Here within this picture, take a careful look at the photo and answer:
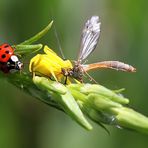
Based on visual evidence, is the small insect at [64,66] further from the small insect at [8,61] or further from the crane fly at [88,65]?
the small insect at [8,61]

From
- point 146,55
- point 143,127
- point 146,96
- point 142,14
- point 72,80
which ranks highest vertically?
point 142,14

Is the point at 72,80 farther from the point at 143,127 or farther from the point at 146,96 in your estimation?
the point at 146,96

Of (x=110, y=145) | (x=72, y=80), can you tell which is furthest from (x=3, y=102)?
(x=72, y=80)

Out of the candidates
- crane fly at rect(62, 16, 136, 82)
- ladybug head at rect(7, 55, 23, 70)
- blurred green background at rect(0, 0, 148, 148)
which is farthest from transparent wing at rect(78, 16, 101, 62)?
blurred green background at rect(0, 0, 148, 148)

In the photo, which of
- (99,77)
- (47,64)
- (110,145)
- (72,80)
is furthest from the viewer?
(99,77)

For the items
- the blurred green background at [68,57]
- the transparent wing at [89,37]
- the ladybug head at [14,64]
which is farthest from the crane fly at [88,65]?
the blurred green background at [68,57]

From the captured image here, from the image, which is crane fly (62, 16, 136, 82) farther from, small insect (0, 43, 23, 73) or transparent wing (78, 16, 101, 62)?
small insect (0, 43, 23, 73)

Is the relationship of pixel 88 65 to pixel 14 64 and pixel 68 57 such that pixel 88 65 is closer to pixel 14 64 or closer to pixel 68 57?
pixel 14 64
